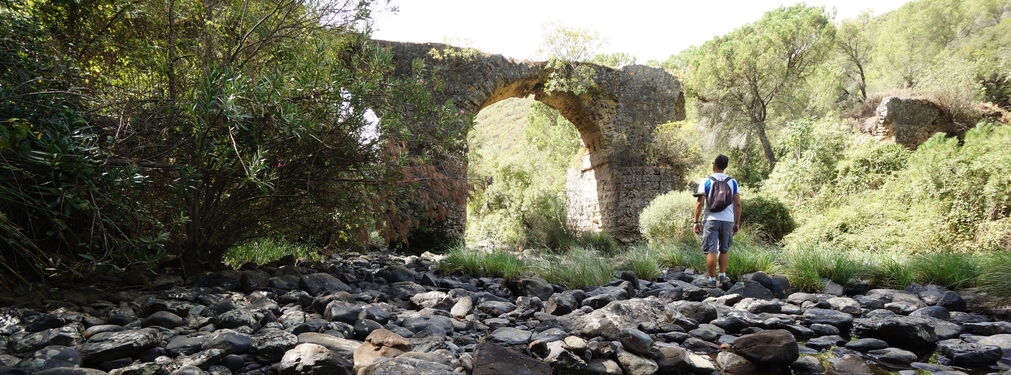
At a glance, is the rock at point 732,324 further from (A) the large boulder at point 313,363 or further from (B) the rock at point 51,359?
(B) the rock at point 51,359

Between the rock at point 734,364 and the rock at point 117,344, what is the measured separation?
8.84ft

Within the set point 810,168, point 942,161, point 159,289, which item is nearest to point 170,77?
point 159,289

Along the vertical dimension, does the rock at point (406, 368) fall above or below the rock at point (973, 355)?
above

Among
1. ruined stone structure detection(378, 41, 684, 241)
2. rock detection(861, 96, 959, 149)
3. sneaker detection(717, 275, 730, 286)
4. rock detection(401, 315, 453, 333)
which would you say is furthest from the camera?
rock detection(861, 96, 959, 149)

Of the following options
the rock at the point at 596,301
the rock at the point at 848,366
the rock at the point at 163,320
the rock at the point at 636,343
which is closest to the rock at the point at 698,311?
the rock at the point at 596,301

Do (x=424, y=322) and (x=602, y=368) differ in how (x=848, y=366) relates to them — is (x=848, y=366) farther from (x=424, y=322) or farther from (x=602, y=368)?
(x=424, y=322)

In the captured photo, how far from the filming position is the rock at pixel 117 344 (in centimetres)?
193

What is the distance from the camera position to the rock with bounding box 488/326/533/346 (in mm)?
2521

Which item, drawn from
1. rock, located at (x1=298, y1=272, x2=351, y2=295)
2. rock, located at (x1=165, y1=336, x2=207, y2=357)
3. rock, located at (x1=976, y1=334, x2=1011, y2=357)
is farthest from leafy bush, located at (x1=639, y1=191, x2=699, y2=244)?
rock, located at (x1=165, y1=336, x2=207, y2=357)

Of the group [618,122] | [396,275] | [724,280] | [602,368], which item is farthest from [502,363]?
[618,122]

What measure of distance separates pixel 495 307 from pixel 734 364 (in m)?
1.55

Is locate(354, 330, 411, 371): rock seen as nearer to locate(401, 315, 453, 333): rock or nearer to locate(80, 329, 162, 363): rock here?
locate(401, 315, 453, 333): rock

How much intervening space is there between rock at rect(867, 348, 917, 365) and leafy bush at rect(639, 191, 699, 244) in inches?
268

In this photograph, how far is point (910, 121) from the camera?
39.9 feet
